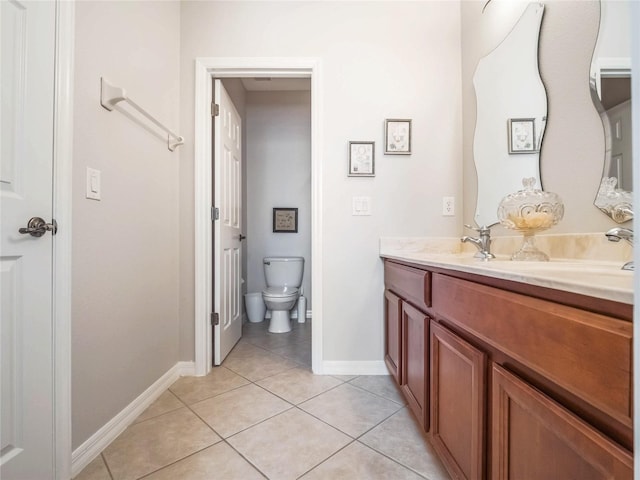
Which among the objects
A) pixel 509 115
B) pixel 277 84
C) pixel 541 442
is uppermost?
pixel 277 84

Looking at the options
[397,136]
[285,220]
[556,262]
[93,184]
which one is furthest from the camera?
[285,220]

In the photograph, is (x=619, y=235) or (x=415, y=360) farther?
(x=415, y=360)

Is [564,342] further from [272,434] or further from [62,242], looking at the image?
[62,242]

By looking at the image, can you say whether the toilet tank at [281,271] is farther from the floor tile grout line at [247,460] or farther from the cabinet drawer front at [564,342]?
the cabinet drawer front at [564,342]

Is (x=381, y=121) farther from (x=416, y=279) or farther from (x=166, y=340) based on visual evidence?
(x=166, y=340)

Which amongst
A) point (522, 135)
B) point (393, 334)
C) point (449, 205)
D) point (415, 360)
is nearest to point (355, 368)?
point (393, 334)

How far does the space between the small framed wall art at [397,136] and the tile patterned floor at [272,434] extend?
4.76 feet

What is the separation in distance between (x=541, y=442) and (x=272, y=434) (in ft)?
3.37

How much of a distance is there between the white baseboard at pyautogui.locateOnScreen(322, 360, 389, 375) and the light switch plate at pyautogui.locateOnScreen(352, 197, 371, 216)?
97cm

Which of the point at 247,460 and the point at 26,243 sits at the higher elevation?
the point at 26,243

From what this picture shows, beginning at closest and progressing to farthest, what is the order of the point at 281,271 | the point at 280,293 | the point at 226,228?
the point at 226,228 → the point at 280,293 → the point at 281,271

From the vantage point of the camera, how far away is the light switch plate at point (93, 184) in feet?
3.56

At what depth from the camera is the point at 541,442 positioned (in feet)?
1.69

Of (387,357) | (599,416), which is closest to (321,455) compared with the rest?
(387,357)
